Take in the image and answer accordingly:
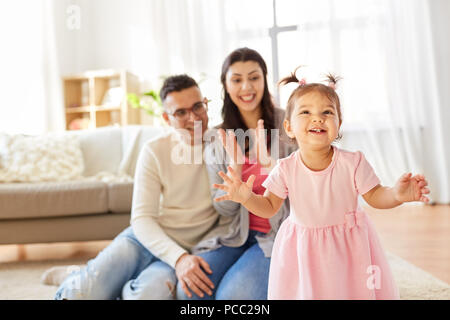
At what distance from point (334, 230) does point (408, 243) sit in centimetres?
67

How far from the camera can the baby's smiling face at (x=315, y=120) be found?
32 centimetres

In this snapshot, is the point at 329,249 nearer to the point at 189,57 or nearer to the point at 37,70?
the point at 189,57

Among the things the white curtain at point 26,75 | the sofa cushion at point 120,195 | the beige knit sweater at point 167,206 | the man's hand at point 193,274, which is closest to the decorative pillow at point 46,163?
the sofa cushion at point 120,195

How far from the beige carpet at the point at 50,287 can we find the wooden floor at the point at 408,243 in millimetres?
30

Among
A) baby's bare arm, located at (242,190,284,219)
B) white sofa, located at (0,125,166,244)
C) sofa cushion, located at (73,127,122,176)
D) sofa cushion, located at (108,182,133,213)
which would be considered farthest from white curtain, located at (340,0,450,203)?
sofa cushion, located at (73,127,122,176)

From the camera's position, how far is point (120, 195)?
187 centimetres

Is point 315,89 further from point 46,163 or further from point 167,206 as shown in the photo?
point 46,163

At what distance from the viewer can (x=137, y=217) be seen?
1032 millimetres

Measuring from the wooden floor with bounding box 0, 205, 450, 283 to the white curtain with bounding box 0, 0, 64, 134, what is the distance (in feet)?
1.56

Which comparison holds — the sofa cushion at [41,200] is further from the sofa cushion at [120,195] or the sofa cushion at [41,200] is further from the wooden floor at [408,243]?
the wooden floor at [408,243]

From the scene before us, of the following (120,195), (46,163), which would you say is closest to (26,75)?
(120,195)

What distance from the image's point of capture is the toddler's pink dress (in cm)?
34

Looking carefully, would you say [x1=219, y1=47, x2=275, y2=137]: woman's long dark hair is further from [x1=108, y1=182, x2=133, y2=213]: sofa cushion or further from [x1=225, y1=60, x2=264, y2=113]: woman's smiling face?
[x1=108, y1=182, x2=133, y2=213]: sofa cushion

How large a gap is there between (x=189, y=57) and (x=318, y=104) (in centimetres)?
23
